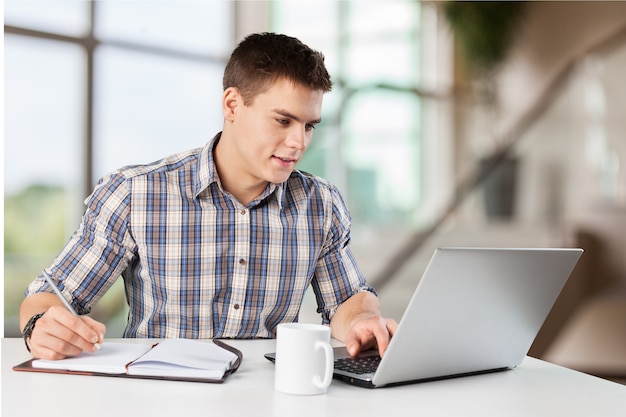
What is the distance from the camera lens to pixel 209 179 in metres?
1.65

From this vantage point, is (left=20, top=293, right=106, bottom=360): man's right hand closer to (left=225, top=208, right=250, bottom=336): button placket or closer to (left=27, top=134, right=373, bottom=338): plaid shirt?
(left=27, top=134, right=373, bottom=338): plaid shirt

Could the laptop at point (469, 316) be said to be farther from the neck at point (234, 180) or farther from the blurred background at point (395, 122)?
the blurred background at point (395, 122)

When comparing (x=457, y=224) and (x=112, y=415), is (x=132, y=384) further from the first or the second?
(x=457, y=224)

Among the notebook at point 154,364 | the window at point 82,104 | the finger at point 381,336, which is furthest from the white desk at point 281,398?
the window at point 82,104

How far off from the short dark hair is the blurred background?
2021mm

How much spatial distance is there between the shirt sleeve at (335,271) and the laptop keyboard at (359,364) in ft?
1.71

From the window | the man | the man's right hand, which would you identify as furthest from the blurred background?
the man's right hand

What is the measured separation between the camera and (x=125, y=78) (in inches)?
146

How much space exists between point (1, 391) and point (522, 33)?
585 centimetres

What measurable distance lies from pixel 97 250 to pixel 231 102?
18.3 inches

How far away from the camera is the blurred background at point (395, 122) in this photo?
11.5 ft

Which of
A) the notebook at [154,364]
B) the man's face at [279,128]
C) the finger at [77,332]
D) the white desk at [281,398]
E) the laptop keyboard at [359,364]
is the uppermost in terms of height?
the man's face at [279,128]

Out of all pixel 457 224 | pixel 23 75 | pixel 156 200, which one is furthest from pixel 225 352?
pixel 457 224

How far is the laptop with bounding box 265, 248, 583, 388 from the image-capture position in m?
1.00
